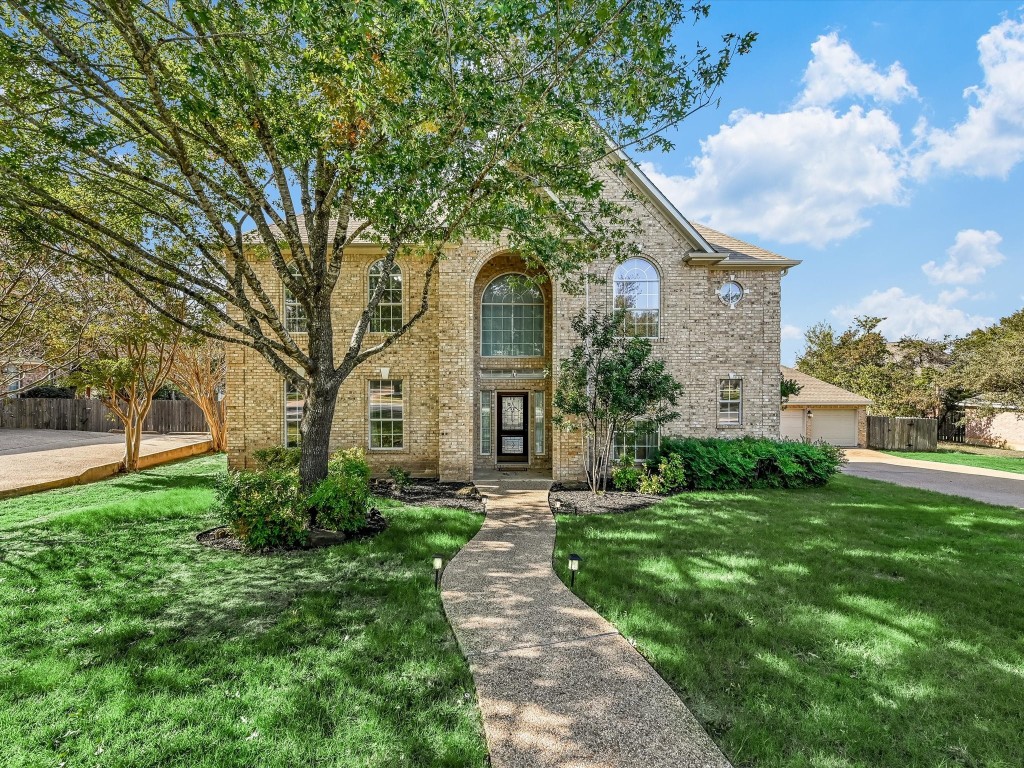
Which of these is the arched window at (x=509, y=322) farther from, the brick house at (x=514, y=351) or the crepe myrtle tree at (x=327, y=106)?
the crepe myrtle tree at (x=327, y=106)

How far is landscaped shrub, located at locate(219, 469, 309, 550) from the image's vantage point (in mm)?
6738

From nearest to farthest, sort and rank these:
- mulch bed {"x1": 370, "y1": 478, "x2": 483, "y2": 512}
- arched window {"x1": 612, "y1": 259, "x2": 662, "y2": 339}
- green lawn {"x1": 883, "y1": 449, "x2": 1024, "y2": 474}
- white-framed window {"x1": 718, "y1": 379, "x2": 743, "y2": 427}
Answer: mulch bed {"x1": 370, "y1": 478, "x2": 483, "y2": 512} < arched window {"x1": 612, "y1": 259, "x2": 662, "y2": 339} < white-framed window {"x1": 718, "y1": 379, "x2": 743, "y2": 427} < green lawn {"x1": 883, "y1": 449, "x2": 1024, "y2": 474}

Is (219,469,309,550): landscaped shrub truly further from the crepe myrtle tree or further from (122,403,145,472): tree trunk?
(122,403,145,472): tree trunk

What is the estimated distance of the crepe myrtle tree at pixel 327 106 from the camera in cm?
534

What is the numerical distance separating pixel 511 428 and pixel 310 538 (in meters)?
7.96

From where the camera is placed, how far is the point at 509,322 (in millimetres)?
13641

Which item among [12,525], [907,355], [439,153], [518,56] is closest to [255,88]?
[439,153]

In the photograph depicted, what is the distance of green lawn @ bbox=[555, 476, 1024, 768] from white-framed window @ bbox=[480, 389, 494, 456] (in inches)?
219

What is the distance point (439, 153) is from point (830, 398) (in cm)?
2265

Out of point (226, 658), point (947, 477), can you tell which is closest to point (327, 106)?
point (226, 658)

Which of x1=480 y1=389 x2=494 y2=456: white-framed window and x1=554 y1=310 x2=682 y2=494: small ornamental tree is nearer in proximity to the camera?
x1=554 y1=310 x2=682 y2=494: small ornamental tree

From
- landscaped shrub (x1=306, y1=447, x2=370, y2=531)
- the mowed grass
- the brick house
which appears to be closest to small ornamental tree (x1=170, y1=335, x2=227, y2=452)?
the brick house

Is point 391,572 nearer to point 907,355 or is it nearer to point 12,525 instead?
point 12,525

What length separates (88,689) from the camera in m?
3.46
